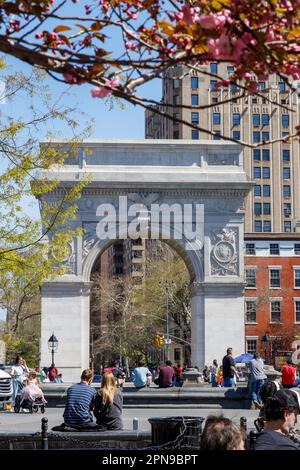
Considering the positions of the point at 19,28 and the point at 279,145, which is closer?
the point at 19,28

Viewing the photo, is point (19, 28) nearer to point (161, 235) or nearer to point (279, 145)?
point (161, 235)

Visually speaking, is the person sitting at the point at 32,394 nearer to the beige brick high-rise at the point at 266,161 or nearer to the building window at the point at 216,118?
the beige brick high-rise at the point at 266,161

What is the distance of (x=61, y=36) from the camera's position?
6.87 meters

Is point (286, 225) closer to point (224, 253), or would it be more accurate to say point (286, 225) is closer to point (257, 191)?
point (257, 191)

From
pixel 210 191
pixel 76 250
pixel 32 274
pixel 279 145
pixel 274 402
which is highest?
pixel 279 145

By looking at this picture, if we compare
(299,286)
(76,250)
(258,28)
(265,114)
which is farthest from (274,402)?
(265,114)

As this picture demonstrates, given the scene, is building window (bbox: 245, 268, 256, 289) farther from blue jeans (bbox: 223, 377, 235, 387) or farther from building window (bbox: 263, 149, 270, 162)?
blue jeans (bbox: 223, 377, 235, 387)

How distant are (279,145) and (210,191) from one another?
61.5m

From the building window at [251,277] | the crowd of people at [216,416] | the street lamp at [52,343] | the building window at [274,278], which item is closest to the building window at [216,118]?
the building window at [251,277]

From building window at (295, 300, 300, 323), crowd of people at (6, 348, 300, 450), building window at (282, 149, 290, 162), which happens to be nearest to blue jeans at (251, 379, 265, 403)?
crowd of people at (6, 348, 300, 450)

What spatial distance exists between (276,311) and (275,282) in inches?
94.5

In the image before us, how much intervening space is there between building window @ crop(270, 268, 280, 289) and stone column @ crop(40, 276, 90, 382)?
28.8m

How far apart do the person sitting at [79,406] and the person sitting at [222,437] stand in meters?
7.70

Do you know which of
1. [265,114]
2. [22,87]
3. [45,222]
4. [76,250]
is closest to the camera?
[22,87]
